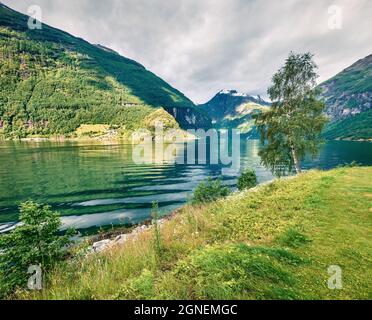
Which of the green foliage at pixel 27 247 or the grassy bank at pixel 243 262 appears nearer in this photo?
the grassy bank at pixel 243 262

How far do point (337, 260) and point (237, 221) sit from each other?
3.98 m

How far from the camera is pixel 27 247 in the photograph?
7.57 meters

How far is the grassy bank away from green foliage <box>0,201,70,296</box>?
84 centimetres

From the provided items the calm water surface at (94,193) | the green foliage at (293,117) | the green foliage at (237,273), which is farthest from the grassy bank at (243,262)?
the green foliage at (293,117)

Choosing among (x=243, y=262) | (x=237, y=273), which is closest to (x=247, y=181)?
(x=243, y=262)

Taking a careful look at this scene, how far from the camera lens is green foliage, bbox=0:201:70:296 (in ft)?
23.0

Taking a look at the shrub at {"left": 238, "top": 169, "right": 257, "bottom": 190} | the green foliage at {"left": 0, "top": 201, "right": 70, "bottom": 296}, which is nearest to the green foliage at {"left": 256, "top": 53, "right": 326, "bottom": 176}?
the shrub at {"left": 238, "top": 169, "right": 257, "bottom": 190}

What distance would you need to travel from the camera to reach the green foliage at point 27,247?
7.01 m

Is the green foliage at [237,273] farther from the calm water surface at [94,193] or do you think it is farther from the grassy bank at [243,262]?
the calm water surface at [94,193]

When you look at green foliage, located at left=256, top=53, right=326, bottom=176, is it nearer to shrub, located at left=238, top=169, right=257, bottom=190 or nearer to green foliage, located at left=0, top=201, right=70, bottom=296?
shrub, located at left=238, top=169, right=257, bottom=190

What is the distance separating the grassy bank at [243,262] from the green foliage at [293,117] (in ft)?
57.3

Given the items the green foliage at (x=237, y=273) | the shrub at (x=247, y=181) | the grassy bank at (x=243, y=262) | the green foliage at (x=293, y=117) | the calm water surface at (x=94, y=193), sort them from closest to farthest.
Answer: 1. the green foliage at (x=237, y=273)
2. the grassy bank at (x=243, y=262)
3. the calm water surface at (x=94, y=193)
4. the green foliage at (x=293, y=117)
5. the shrub at (x=247, y=181)
